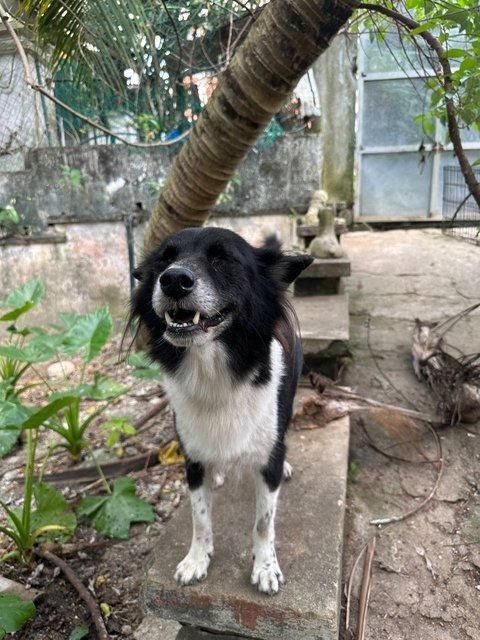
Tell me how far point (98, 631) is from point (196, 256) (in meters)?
1.59

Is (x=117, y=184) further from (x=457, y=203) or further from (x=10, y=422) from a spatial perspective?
(x=457, y=203)

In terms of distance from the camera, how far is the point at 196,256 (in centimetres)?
164

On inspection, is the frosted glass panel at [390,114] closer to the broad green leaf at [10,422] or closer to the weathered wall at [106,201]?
the weathered wall at [106,201]

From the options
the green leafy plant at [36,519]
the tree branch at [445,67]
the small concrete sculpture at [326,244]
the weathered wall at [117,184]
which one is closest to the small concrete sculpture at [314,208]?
the weathered wall at [117,184]

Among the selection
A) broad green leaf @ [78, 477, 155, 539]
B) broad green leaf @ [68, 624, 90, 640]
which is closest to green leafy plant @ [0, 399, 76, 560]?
broad green leaf @ [78, 477, 155, 539]

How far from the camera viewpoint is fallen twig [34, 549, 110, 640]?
1942 millimetres

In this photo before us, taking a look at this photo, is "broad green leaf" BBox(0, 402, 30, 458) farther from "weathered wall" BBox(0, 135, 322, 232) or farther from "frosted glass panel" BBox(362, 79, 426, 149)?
"frosted glass panel" BBox(362, 79, 426, 149)

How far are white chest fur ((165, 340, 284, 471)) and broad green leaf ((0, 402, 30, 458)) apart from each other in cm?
76

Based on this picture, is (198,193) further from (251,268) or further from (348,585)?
(348,585)

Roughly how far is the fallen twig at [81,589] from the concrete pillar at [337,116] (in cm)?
593

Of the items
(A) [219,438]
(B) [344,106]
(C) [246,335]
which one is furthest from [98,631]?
(B) [344,106]

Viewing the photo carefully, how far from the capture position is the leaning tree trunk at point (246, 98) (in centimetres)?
191

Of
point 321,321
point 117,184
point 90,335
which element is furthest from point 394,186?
point 90,335

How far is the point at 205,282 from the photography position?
1.56m
